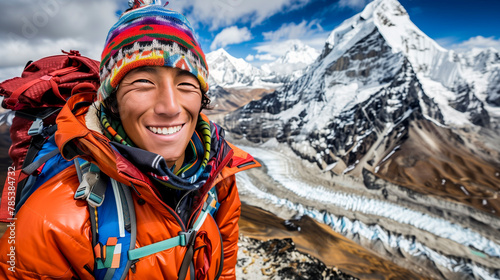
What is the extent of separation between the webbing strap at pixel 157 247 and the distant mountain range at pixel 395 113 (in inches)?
1759

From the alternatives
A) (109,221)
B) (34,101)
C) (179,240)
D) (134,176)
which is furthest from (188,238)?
(34,101)

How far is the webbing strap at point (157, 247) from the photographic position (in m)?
1.58

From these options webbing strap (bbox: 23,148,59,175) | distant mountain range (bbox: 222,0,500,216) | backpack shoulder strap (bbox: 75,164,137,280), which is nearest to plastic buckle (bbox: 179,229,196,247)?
backpack shoulder strap (bbox: 75,164,137,280)

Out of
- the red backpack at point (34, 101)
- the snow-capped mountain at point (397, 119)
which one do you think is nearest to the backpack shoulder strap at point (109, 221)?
the red backpack at point (34, 101)

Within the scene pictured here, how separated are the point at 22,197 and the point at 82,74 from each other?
4.06 ft

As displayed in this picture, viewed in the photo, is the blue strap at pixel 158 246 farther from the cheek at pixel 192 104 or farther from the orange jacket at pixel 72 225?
the cheek at pixel 192 104

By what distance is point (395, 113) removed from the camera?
50062 millimetres

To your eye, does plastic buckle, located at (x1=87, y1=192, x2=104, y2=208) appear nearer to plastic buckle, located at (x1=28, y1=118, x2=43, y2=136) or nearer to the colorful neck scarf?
the colorful neck scarf

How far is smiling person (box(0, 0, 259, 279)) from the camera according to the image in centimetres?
138

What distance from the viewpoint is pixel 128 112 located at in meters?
1.72

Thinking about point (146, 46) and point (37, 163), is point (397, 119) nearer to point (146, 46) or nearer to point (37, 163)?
point (146, 46)

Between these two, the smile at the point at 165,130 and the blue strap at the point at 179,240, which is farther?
the smile at the point at 165,130

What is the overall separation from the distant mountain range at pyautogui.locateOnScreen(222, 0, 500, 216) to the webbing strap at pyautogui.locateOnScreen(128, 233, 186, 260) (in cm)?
4468

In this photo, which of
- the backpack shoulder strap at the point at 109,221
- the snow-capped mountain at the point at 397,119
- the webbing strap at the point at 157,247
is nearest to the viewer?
the backpack shoulder strap at the point at 109,221
